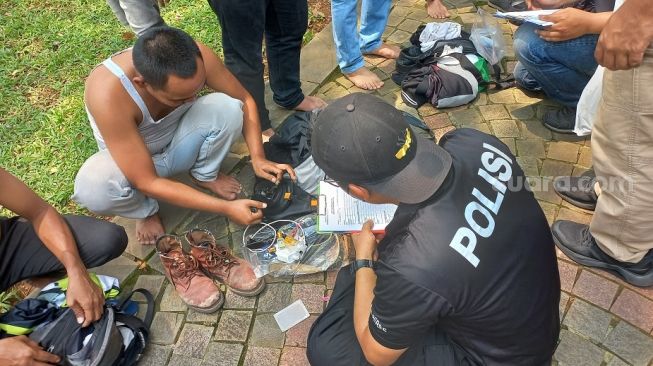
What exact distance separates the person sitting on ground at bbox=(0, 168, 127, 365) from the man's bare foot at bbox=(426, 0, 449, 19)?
3.31 m

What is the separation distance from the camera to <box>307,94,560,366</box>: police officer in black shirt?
4.81 feet

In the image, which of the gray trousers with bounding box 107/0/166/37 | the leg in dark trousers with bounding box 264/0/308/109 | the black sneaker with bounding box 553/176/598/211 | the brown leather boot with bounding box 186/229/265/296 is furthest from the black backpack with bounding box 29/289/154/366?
the black sneaker with bounding box 553/176/598/211

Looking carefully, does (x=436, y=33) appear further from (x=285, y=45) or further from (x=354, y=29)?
(x=285, y=45)

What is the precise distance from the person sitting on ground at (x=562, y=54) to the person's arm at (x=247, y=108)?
1.77 metres

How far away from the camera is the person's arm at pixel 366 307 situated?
5.57 feet

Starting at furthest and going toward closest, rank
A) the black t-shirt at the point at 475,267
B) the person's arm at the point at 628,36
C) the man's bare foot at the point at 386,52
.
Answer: the man's bare foot at the point at 386,52
the person's arm at the point at 628,36
the black t-shirt at the point at 475,267

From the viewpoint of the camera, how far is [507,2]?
14.2ft

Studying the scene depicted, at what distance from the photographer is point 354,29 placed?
358 centimetres

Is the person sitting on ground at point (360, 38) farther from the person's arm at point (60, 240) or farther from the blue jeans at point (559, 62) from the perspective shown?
the person's arm at point (60, 240)

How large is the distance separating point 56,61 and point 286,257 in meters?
3.06

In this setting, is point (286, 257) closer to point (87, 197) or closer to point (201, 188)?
point (201, 188)

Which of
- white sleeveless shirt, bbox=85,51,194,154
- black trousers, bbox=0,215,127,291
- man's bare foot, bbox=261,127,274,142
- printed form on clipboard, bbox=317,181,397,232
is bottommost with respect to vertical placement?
man's bare foot, bbox=261,127,274,142

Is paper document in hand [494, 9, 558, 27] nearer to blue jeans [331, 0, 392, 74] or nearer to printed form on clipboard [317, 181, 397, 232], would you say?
blue jeans [331, 0, 392, 74]

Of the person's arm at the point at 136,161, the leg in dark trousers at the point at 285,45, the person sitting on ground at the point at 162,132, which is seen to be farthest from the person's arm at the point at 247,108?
the leg in dark trousers at the point at 285,45
